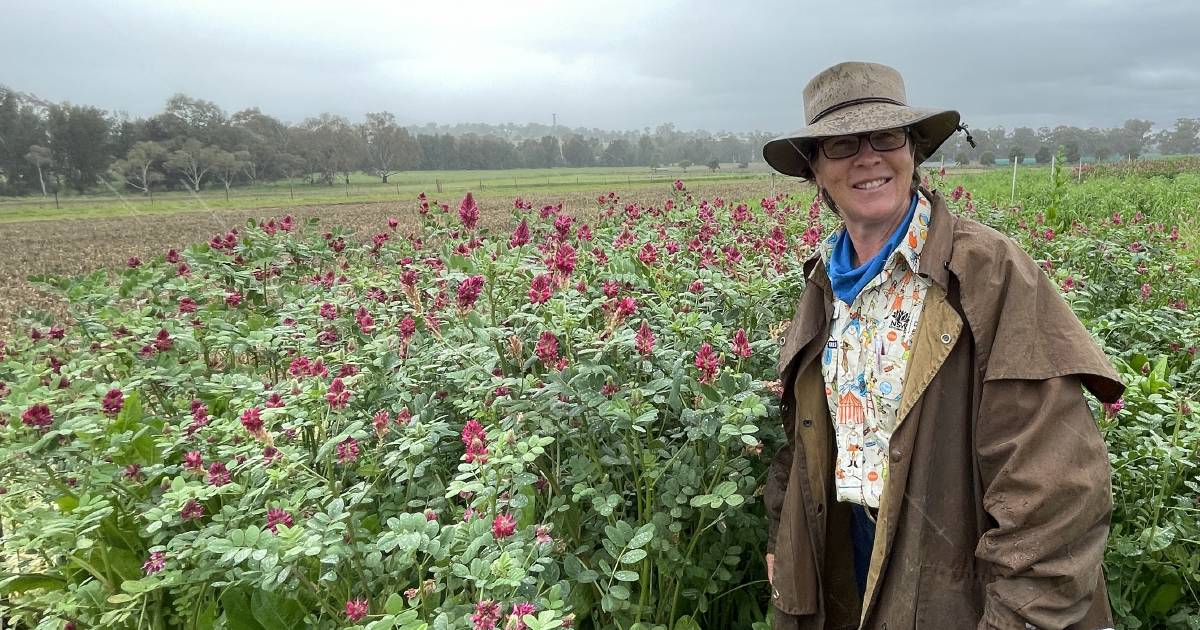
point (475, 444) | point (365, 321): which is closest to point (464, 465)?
point (475, 444)

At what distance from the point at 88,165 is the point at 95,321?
36.6 meters

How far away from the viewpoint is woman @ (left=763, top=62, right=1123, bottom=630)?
4.39 feet

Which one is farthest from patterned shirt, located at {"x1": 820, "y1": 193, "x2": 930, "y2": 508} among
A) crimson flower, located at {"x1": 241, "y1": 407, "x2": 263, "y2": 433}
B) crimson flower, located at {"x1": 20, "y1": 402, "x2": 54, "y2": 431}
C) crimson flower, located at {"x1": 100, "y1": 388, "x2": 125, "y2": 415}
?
crimson flower, located at {"x1": 20, "y1": 402, "x2": 54, "y2": 431}

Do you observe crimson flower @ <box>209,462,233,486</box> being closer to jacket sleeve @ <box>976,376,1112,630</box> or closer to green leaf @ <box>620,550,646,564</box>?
green leaf @ <box>620,550,646,564</box>

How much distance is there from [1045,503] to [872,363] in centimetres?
48

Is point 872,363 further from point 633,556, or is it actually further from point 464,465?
point 464,465

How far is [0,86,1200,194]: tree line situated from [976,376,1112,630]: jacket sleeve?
979 mm

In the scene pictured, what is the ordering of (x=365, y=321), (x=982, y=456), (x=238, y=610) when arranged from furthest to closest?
(x=365, y=321)
(x=238, y=610)
(x=982, y=456)

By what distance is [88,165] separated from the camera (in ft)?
106

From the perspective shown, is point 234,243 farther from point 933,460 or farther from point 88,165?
point 88,165

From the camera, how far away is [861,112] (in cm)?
167

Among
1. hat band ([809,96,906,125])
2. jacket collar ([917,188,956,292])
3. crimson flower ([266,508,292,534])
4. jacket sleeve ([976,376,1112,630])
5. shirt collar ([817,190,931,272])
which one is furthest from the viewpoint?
crimson flower ([266,508,292,534])

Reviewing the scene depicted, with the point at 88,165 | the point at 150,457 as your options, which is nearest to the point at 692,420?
the point at 150,457

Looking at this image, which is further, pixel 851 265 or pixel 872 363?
pixel 851 265
